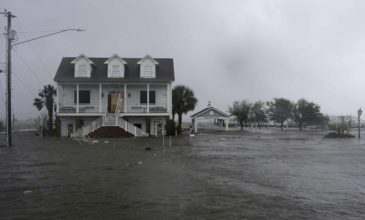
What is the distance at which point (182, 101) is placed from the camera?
193 feet

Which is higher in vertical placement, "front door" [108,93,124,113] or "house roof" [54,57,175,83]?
"house roof" [54,57,175,83]

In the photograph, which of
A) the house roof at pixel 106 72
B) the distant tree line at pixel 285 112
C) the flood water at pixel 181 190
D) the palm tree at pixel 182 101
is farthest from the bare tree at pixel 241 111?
the flood water at pixel 181 190

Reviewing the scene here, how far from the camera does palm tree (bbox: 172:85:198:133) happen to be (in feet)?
192

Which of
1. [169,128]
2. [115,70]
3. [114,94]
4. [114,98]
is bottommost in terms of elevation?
[169,128]

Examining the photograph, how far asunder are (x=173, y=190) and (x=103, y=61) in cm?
3626

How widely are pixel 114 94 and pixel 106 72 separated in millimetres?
2758

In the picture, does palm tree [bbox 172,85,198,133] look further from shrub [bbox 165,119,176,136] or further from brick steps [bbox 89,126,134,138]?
brick steps [bbox 89,126,134,138]

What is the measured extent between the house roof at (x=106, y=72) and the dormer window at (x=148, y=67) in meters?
0.64

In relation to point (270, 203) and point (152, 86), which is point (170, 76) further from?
point (270, 203)

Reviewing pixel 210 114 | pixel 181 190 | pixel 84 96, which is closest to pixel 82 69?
pixel 84 96

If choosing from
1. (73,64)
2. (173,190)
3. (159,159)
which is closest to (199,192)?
(173,190)

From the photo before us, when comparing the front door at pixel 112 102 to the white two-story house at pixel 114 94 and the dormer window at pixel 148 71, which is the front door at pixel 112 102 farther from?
the dormer window at pixel 148 71

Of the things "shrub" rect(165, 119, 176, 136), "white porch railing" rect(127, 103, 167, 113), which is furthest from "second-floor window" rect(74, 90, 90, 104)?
"shrub" rect(165, 119, 176, 136)

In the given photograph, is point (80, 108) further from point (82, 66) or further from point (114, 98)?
point (82, 66)
